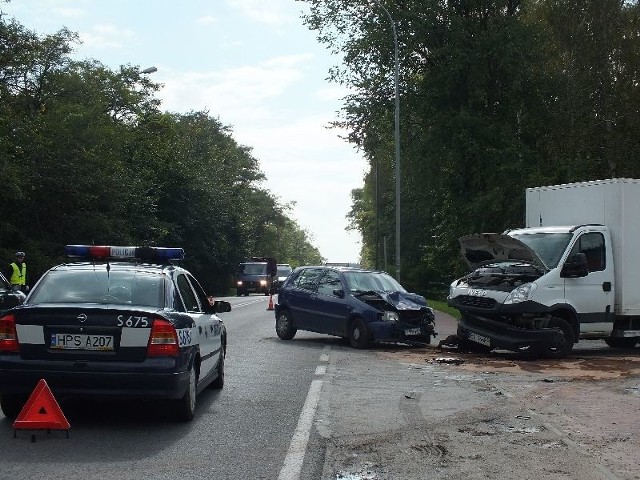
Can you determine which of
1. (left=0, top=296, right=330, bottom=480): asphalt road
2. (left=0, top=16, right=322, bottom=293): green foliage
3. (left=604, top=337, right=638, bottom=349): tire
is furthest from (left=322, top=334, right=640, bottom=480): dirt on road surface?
(left=0, top=16, right=322, bottom=293): green foliage

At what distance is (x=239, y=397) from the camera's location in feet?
36.0

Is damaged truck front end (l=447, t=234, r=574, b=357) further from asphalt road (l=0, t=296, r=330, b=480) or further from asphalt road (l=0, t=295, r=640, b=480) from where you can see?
asphalt road (l=0, t=296, r=330, b=480)

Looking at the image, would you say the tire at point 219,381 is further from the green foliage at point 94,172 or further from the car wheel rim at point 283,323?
the green foliage at point 94,172

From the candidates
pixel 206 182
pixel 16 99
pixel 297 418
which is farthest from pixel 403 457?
pixel 206 182

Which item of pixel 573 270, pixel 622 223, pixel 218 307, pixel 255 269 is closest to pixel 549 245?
pixel 573 270

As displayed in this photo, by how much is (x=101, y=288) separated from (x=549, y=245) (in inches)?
397

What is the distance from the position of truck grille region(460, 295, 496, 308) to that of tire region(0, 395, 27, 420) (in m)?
9.31

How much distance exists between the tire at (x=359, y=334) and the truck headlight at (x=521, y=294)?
301 cm

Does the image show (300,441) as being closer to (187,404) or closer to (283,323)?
(187,404)

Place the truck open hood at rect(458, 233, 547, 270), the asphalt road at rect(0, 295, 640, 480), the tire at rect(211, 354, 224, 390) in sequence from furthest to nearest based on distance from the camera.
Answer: the truck open hood at rect(458, 233, 547, 270), the tire at rect(211, 354, 224, 390), the asphalt road at rect(0, 295, 640, 480)

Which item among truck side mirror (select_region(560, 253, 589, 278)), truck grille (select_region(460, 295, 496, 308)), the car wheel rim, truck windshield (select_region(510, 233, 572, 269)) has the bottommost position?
the car wheel rim

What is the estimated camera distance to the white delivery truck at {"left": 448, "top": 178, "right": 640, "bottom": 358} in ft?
52.7

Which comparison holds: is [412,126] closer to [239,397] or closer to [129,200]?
[129,200]

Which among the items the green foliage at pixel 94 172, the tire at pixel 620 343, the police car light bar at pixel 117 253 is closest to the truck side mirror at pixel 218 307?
the police car light bar at pixel 117 253
